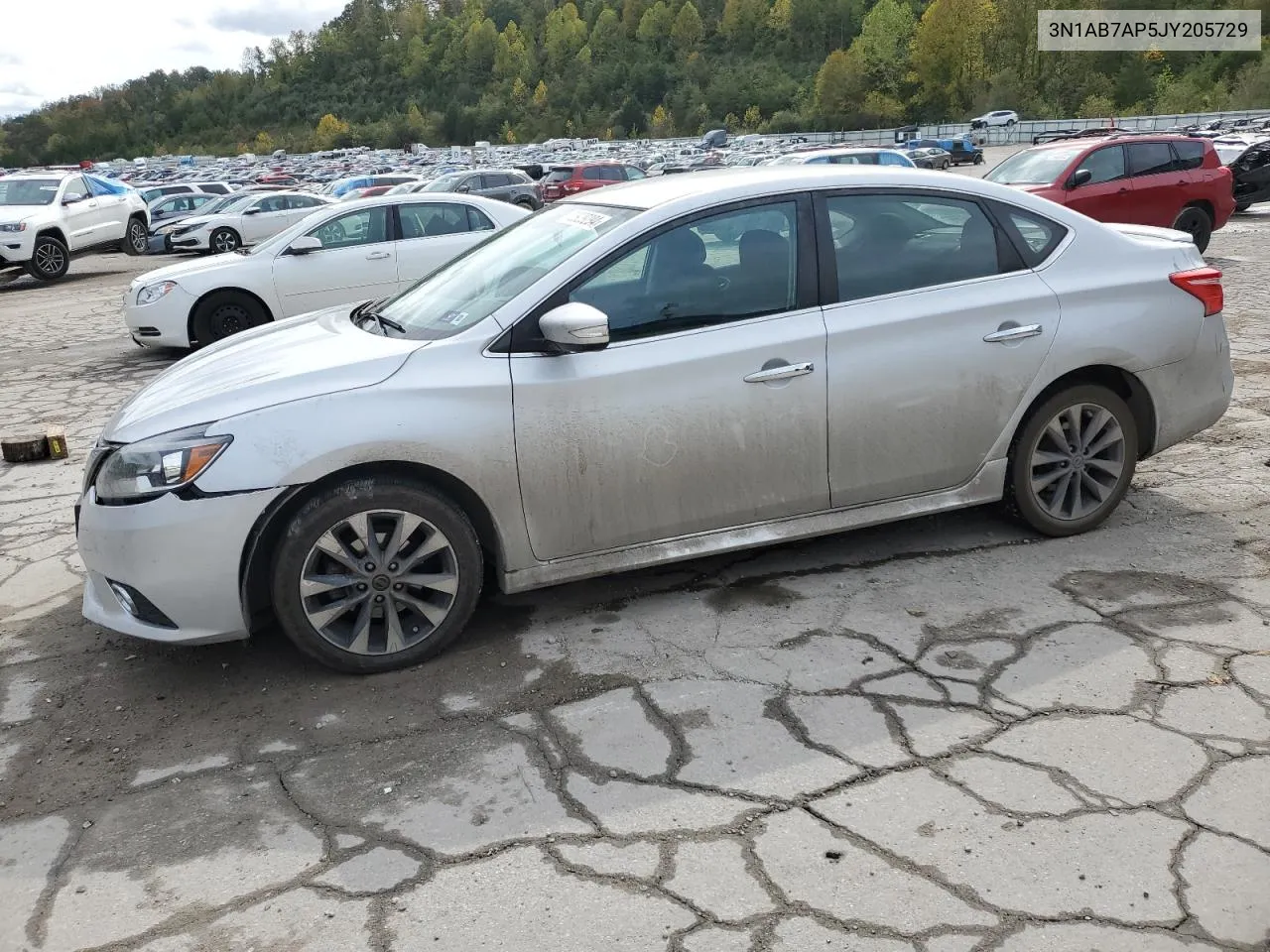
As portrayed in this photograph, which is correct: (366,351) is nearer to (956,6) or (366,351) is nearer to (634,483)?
(634,483)

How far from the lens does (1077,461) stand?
177 inches

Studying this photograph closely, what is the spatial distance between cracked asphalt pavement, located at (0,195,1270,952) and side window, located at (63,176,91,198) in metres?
16.3

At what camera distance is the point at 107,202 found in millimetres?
19438

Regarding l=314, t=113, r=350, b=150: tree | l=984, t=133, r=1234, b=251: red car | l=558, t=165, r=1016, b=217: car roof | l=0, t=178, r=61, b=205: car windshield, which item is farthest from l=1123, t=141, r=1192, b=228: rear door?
l=314, t=113, r=350, b=150: tree

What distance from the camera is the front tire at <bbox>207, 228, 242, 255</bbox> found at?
21062 millimetres

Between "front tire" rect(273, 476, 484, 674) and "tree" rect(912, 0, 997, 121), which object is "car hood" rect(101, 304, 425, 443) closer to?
"front tire" rect(273, 476, 484, 674)

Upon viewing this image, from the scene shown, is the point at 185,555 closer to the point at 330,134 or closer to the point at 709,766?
the point at 709,766

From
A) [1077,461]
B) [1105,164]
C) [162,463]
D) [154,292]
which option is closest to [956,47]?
[1105,164]

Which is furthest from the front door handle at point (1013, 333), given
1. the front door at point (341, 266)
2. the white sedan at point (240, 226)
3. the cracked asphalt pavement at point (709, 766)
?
the white sedan at point (240, 226)

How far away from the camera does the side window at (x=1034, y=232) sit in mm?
4391

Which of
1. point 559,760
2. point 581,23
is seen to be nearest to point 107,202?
point 559,760

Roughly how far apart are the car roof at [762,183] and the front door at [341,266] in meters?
5.96

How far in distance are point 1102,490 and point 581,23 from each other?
182 meters

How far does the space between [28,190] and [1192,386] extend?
1892cm
